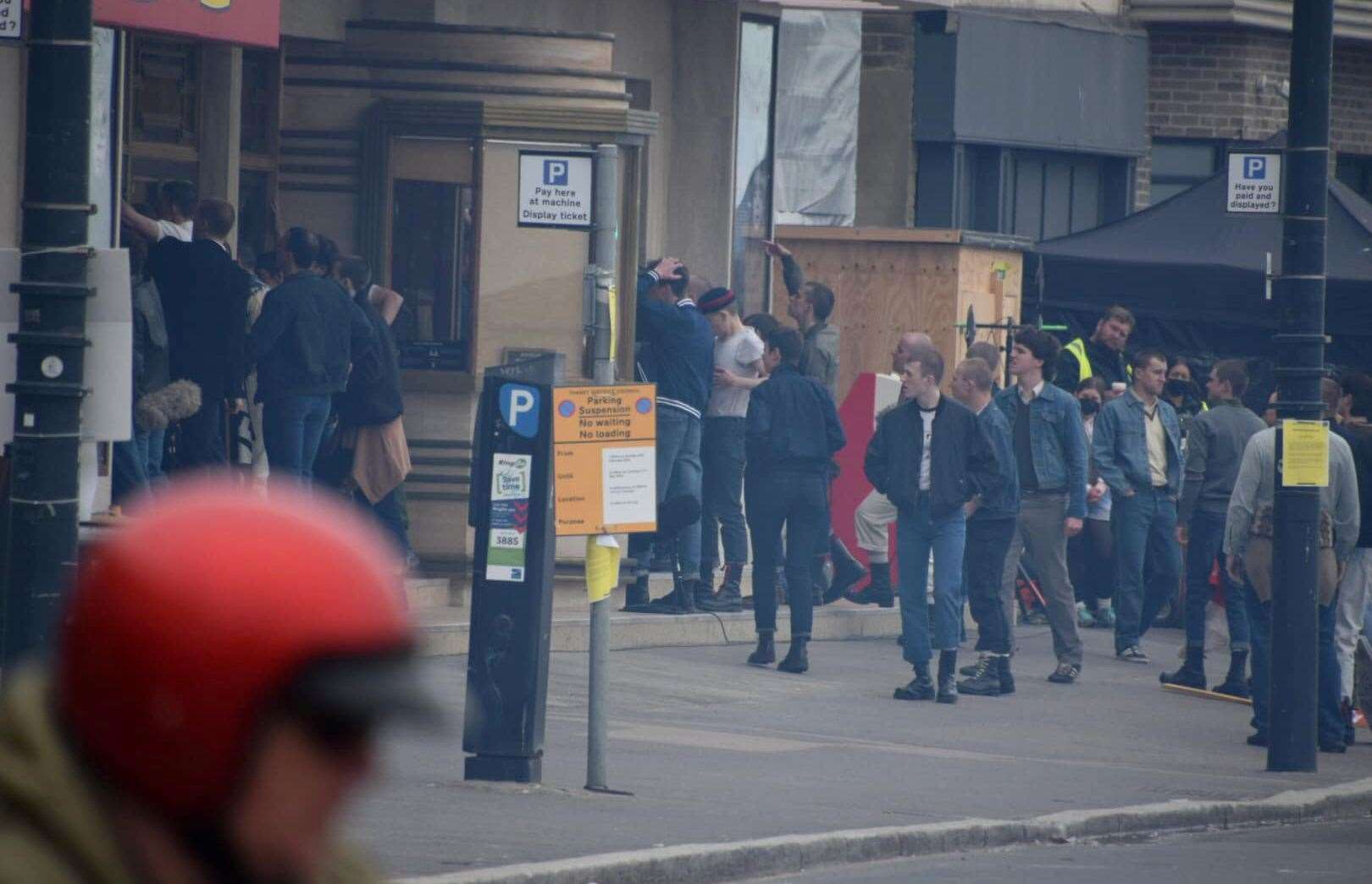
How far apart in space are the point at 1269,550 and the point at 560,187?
15.0 feet

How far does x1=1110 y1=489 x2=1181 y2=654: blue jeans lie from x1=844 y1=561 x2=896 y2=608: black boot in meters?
1.56

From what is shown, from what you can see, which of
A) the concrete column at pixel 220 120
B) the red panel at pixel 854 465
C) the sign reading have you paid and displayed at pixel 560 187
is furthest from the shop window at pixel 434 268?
the sign reading have you paid and displayed at pixel 560 187

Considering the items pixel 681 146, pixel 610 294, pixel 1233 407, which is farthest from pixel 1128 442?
pixel 610 294

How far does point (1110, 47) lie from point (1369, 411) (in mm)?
11618

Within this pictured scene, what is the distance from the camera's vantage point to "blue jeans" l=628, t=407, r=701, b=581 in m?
14.3

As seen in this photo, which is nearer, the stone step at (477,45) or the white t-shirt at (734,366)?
the stone step at (477,45)

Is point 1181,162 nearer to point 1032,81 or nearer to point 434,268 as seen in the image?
point 1032,81

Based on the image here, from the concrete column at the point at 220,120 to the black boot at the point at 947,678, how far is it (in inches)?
202

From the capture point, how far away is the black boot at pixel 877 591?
1623cm

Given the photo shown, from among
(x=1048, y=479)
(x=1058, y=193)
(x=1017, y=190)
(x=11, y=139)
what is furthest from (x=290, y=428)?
(x=1058, y=193)

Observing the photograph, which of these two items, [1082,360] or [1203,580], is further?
[1082,360]

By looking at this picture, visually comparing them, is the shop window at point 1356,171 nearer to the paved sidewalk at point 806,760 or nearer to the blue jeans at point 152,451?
the paved sidewalk at point 806,760

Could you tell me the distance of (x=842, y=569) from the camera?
15625 mm

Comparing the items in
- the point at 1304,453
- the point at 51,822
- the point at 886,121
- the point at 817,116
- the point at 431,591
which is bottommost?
the point at 431,591
